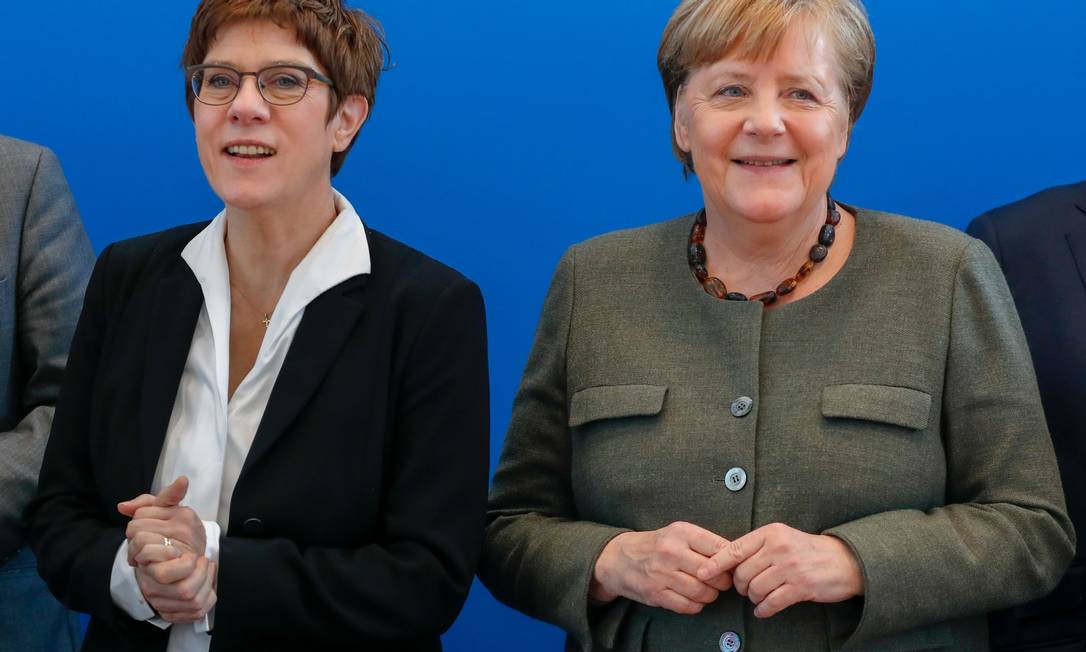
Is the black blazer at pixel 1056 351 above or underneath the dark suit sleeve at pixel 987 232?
underneath

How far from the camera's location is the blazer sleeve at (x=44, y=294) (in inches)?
103

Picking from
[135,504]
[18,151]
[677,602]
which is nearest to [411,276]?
[135,504]

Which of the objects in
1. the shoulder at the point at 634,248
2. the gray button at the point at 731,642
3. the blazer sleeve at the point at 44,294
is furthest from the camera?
the blazer sleeve at the point at 44,294

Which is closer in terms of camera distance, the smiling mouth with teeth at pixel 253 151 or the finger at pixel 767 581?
the finger at pixel 767 581

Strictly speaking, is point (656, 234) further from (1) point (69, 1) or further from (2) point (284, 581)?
(1) point (69, 1)

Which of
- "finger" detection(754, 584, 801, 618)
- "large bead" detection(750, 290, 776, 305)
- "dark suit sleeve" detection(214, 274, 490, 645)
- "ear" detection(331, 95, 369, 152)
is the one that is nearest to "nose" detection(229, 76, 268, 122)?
"ear" detection(331, 95, 369, 152)

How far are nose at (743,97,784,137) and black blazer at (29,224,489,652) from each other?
1.55 feet

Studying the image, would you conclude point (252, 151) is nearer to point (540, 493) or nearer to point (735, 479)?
point (540, 493)

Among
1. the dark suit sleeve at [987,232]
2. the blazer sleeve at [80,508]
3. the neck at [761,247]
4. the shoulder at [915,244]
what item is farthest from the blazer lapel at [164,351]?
the dark suit sleeve at [987,232]

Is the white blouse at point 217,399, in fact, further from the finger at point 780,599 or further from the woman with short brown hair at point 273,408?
the finger at point 780,599

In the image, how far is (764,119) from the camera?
2.18m

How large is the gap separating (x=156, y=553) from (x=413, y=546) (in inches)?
13.8

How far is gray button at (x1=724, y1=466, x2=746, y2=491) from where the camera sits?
216cm

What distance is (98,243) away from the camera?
10.6ft
